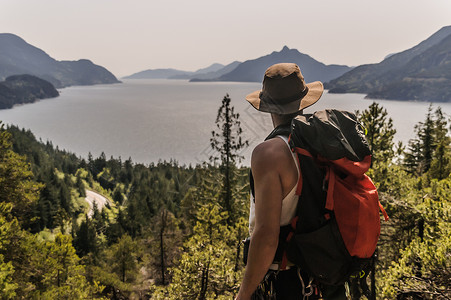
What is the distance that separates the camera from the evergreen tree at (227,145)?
23062 mm

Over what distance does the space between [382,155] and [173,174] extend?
102490 millimetres

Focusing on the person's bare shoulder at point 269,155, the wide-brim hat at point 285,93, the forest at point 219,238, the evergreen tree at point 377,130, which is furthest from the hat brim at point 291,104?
the evergreen tree at point 377,130

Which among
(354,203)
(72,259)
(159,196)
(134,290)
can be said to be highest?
(354,203)

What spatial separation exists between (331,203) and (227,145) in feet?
71.8

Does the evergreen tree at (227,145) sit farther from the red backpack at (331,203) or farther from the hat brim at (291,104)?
the red backpack at (331,203)

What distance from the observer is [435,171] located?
78.9 ft

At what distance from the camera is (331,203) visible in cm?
205

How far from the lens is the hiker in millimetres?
2076

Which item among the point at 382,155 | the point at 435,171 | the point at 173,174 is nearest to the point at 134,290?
the point at 382,155

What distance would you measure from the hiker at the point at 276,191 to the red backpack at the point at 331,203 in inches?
3.9

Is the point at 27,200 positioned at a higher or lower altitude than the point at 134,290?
higher

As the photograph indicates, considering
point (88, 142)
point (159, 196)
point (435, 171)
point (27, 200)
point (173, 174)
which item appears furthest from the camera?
point (88, 142)

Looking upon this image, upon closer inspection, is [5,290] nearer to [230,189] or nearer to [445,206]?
[445,206]

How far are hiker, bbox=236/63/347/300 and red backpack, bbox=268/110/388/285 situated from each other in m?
0.10
